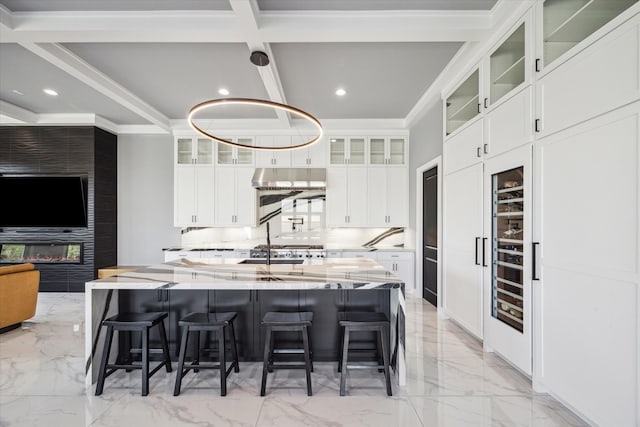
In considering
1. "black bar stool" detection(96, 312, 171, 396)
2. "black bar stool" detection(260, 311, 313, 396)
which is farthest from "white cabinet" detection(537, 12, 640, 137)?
"black bar stool" detection(96, 312, 171, 396)

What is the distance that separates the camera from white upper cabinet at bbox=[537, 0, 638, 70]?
1.72 metres

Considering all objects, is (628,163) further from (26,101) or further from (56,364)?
(26,101)

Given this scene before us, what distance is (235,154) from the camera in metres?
5.40

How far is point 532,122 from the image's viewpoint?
2248 millimetres

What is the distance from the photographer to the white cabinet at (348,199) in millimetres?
5379

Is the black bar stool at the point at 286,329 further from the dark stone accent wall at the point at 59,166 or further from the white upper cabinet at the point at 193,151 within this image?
the dark stone accent wall at the point at 59,166

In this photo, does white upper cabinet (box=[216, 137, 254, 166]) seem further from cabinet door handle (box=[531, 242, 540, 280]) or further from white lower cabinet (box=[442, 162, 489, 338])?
cabinet door handle (box=[531, 242, 540, 280])

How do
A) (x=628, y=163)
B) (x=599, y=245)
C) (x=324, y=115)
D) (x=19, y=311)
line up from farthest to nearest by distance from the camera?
1. (x=324, y=115)
2. (x=19, y=311)
3. (x=599, y=245)
4. (x=628, y=163)

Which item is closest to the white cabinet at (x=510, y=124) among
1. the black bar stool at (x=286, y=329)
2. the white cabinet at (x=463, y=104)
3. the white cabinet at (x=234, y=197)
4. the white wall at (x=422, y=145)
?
the white cabinet at (x=463, y=104)

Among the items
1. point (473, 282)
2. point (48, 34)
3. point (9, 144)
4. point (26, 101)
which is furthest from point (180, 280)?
point (9, 144)

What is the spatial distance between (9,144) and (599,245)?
7847 mm

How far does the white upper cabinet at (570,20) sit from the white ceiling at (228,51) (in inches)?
20.4

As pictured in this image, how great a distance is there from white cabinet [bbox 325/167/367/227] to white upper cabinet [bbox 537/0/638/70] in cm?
333

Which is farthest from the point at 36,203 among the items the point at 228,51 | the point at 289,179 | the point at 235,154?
the point at 228,51
